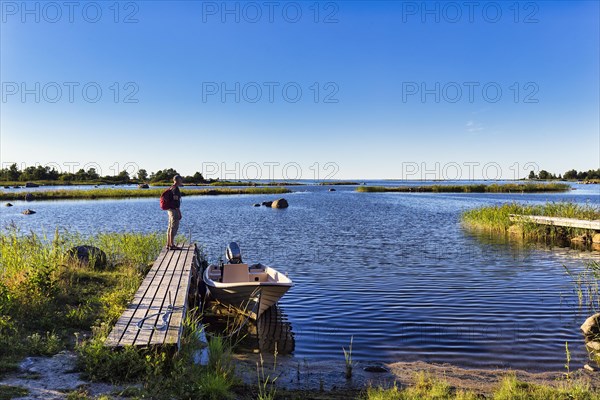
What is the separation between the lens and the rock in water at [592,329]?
1018 cm

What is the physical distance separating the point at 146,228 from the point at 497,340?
27006 millimetres

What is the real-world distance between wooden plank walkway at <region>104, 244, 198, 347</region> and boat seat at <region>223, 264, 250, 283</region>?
3.58 feet

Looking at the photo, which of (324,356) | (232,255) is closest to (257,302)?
(324,356)

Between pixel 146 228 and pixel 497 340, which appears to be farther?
pixel 146 228

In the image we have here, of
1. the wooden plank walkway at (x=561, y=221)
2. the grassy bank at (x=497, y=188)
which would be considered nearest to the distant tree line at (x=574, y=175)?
the grassy bank at (x=497, y=188)

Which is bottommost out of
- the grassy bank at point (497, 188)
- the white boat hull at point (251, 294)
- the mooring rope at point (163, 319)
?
the white boat hull at point (251, 294)

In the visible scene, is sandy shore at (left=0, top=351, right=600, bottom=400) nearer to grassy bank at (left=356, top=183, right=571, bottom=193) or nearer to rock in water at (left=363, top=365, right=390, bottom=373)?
rock in water at (left=363, top=365, right=390, bottom=373)

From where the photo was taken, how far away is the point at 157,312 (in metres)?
8.85

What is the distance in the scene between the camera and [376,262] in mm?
20562

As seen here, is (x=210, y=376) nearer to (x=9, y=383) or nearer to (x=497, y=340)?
(x=9, y=383)

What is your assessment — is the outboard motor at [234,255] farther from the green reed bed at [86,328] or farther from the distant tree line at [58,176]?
the distant tree line at [58,176]

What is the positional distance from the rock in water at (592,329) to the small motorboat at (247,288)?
273 inches

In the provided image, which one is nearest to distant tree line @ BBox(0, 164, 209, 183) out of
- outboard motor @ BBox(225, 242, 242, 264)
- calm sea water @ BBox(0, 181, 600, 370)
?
calm sea water @ BBox(0, 181, 600, 370)

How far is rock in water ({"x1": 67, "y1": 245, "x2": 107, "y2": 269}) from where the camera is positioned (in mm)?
15602
